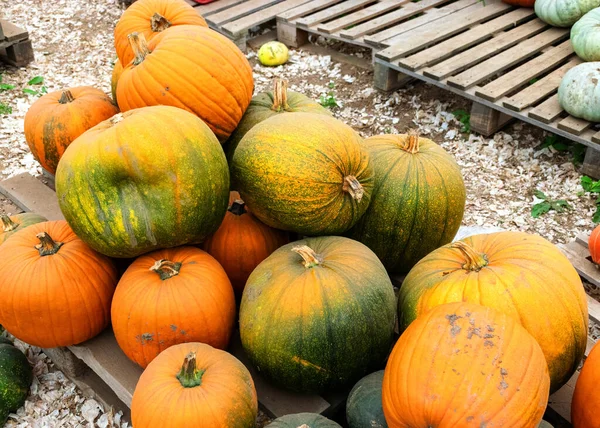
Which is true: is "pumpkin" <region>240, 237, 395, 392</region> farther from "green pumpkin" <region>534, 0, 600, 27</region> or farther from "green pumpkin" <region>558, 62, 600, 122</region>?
"green pumpkin" <region>534, 0, 600, 27</region>

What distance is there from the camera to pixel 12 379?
9.34ft

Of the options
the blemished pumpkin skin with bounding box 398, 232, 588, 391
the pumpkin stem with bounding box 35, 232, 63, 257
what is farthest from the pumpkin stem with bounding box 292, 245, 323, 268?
the pumpkin stem with bounding box 35, 232, 63, 257

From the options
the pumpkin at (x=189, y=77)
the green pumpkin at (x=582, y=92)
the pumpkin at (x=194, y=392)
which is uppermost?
the pumpkin at (x=189, y=77)

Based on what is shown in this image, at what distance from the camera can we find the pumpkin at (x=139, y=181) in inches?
88.7

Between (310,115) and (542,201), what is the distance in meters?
2.66

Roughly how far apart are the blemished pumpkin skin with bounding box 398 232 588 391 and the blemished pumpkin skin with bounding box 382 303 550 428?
24 centimetres

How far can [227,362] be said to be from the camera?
2158 millimetres

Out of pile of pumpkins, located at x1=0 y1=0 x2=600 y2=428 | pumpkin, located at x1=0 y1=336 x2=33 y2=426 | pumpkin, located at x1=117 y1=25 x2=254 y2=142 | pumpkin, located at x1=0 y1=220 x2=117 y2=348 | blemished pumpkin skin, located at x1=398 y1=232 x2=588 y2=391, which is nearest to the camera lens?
pile of pumpkins, located at x1=0 y1=0 x2=600 y2=428

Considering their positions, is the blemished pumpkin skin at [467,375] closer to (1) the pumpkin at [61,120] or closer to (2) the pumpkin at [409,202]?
(2) the pumpkin at [409,202]

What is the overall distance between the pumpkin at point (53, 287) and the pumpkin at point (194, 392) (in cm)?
59

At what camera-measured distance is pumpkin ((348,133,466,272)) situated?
2.67m

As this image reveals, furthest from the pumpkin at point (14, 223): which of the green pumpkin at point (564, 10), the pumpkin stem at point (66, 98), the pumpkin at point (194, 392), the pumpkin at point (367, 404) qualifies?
the green pumpkin at point (564, 10)

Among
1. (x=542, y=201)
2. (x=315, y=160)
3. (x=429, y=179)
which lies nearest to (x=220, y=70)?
(x=315, y=160)

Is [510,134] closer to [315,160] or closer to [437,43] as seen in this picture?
[437,43]
